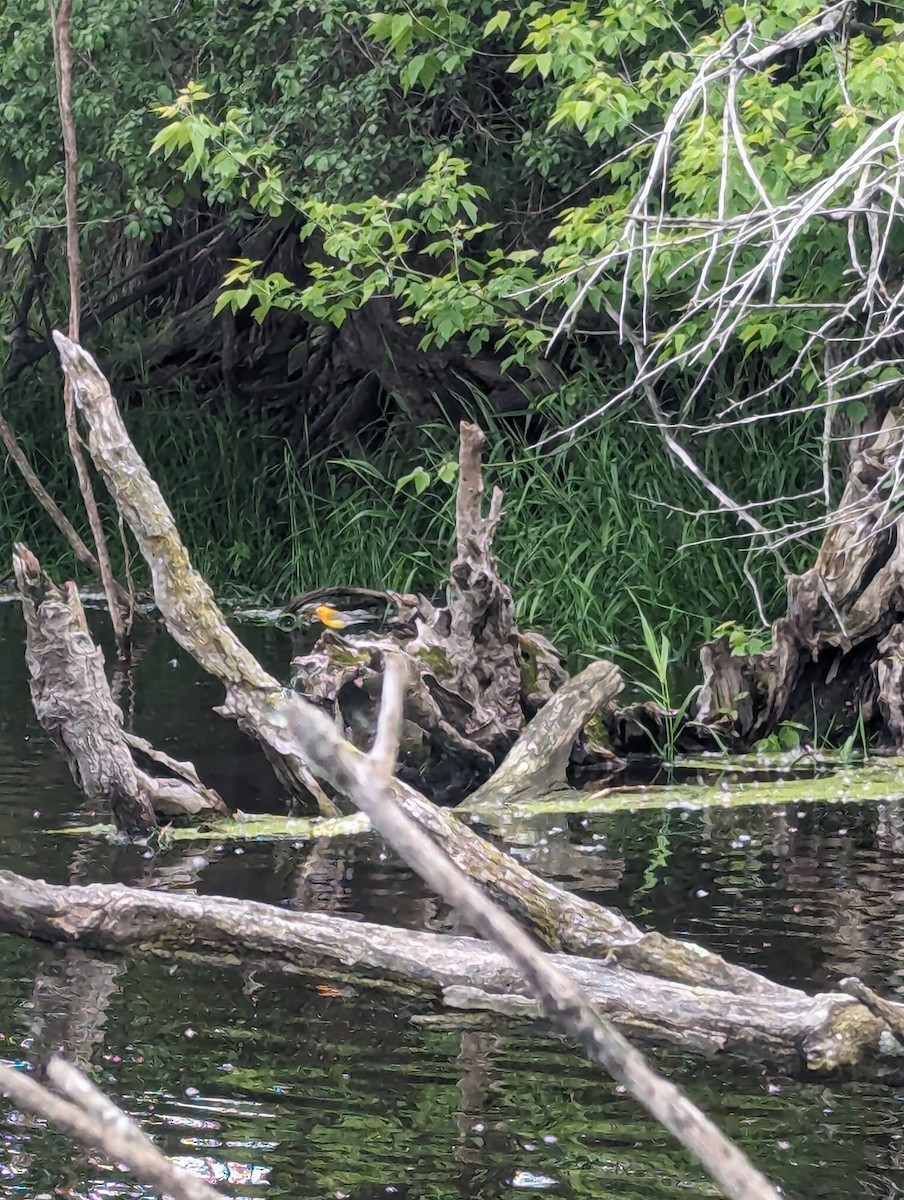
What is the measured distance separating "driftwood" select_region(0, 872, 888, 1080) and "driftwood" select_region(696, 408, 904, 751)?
2.94 meters

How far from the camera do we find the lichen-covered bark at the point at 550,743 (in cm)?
570

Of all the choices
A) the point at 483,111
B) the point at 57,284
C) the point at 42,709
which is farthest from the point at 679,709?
the point at 57,284

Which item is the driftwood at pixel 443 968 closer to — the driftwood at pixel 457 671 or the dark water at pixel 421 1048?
the dark water at pixel 421 1048

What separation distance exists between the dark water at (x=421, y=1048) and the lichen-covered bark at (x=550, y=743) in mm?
364

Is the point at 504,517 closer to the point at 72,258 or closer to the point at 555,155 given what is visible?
the point at 555,155

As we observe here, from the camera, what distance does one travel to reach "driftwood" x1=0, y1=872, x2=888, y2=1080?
122 inches

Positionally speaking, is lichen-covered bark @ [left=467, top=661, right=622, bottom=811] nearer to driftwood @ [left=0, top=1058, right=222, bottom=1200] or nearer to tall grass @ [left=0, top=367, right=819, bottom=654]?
tall grass @ [left=0, top=367, right=819, bottom=654]

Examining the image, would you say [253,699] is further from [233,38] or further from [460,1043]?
[233,38]

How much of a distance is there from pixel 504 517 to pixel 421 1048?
221 inches

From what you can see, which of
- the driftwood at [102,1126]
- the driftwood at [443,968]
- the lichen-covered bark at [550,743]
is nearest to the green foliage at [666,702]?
the lichen-covered bark at [550,743]

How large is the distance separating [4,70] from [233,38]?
4.11ft

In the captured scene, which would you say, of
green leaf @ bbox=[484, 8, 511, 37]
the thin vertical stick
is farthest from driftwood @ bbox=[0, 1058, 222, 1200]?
green leaf @ bbox=[484, 8, 511, 37]

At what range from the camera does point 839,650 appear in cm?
627

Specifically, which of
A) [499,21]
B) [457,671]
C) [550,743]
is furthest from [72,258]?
[550,743]
